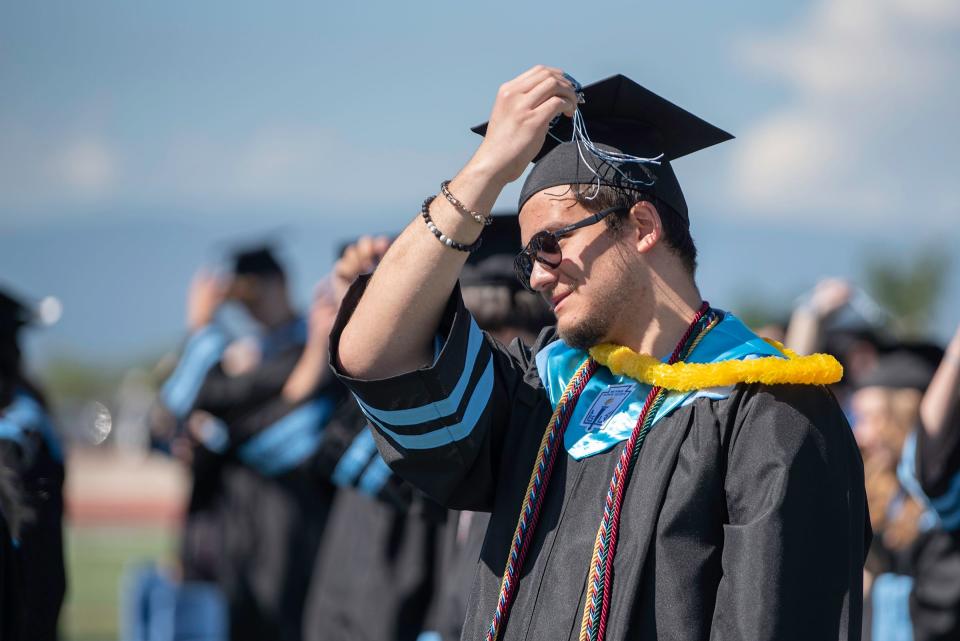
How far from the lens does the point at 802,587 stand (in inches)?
91.7

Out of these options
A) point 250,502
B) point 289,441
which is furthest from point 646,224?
point 250,502

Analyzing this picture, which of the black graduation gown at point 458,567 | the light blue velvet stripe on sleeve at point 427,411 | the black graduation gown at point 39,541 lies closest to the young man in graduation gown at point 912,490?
the black graduation gown at point 458,567

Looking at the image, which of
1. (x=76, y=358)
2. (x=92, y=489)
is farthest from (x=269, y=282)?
(x=76, y=358)

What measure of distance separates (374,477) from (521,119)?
2564mm

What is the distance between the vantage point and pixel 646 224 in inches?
108

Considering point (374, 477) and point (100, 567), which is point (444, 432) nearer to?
point (374, 477)

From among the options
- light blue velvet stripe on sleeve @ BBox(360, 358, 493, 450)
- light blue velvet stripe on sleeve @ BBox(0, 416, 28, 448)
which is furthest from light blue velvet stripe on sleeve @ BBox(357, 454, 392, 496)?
light blue velvet stripe on sleeve @ BBox(360, 358, 493, 450)

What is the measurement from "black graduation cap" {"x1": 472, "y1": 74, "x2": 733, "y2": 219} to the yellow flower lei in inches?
14.7

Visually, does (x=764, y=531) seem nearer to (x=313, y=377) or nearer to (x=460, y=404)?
(x=460, y=404)

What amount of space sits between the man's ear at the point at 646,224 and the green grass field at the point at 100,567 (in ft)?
19.2

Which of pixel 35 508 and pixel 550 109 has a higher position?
pixel 550 109

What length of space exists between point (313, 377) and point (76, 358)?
345 feet

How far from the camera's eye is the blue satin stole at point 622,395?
8.57 feet

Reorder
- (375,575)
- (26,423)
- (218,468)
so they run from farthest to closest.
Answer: (218,468), (375,575), (26,423)
